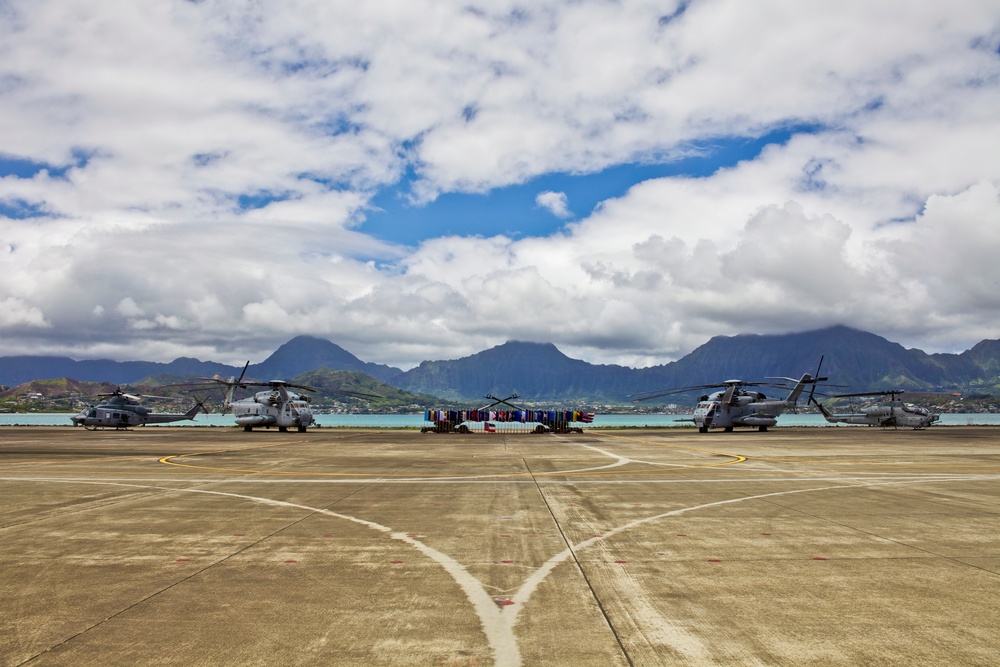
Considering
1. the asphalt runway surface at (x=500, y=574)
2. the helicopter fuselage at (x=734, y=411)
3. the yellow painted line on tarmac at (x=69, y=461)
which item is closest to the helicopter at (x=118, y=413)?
the yellow painted line on tarmac at (x=69, y=461)

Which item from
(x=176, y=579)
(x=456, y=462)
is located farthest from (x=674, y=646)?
(x=456, y=462)

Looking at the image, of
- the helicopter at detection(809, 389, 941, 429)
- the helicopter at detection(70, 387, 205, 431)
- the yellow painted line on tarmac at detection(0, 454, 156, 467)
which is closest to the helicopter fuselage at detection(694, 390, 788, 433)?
the helicopter at detection(809, 389, 941, 429)

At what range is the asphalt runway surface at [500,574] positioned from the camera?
6137 millimetres

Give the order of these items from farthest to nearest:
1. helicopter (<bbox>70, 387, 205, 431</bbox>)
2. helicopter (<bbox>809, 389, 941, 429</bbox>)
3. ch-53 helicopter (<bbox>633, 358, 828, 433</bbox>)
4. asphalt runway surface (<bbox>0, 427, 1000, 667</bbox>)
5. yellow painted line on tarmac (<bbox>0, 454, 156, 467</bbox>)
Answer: helicopter (<bbox>809, 389, 941, 429</bbox>)
helicopter (<bbox>70, 387, 205, 431</bbox>)
ch-53 helicopter (<bbox>633, 358, 828, 433</bbox>)
yellow painted line on tarmac (<bbox>0, 454, 156, 467</bbox>)
asphalt runway surface (<bbox>0, 427, 1000, 667</bbox>)

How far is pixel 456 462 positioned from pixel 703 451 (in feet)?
52.2

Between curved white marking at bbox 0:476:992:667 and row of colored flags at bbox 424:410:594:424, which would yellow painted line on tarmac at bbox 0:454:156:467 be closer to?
curved white marking at bbox 0:476:992:667

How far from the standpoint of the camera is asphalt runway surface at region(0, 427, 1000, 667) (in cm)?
614

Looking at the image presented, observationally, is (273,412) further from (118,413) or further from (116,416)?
(116,416)

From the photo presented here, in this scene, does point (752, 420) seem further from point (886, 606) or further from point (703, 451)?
point (886, 606)

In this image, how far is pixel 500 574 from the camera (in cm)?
885

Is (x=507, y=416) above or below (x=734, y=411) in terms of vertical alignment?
below

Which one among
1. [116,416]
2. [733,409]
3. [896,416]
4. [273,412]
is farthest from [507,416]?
[896,416]

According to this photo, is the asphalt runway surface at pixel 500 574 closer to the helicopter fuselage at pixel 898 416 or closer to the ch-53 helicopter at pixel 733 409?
the ch-53 helicopter at pixel 733 409

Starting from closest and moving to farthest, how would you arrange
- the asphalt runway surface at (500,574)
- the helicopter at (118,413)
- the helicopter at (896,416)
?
the asphalt runway surface at (500,574) < the helicopter at (118,413) < the helicopter at (896,416)
